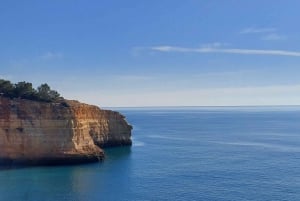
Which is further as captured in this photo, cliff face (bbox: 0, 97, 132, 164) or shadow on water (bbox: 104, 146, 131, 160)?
shadow on water (bbox: 104, 146, 131, 160)

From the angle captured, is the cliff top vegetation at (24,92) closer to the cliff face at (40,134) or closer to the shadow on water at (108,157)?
the cliff face at (40,134)

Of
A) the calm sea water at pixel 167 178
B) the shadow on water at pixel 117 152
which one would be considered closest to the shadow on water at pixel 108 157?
the shadow on water at pixel 117 152

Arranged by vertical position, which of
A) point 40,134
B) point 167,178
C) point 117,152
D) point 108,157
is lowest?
point 167,178

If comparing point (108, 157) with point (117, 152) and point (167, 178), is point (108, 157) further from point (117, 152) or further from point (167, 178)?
point (167, 178)

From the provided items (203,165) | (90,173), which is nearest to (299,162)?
(203,165)

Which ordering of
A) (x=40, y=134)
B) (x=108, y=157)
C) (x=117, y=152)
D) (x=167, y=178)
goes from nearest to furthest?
(x=167, y=178), (x=40, y=134), (x=108, y=157), (x=117, y=152)

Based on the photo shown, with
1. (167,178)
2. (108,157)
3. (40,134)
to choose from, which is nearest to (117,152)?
(108,157)

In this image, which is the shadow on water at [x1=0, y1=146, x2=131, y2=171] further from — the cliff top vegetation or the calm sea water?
the cliff top vegetation

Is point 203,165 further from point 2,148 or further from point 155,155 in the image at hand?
point 2,148

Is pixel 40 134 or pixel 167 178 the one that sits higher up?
pixel 40 134

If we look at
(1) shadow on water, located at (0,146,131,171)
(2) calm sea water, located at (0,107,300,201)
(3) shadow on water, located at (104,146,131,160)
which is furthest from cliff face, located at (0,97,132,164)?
(3) shadow on water, located at (104,146,131,160)

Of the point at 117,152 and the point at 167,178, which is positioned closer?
the point at 167,178
